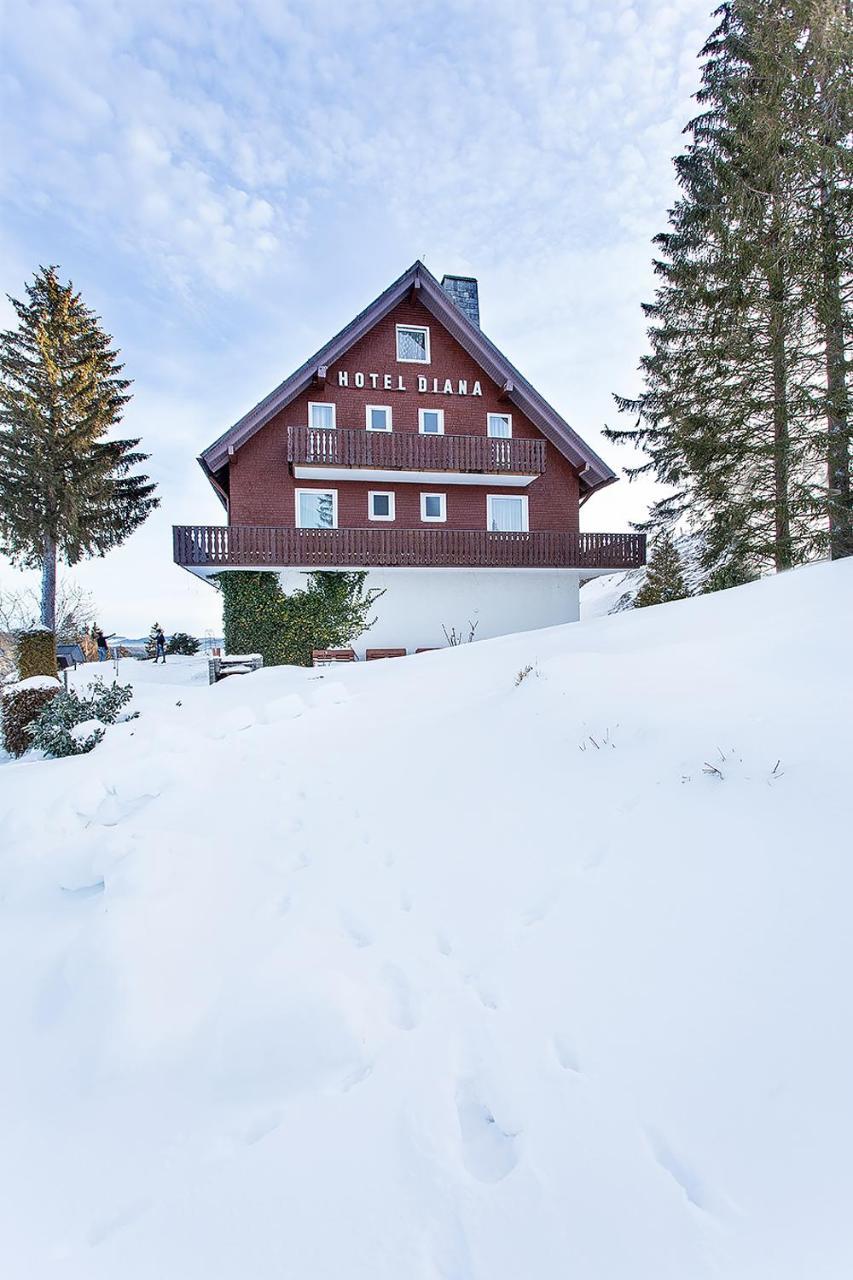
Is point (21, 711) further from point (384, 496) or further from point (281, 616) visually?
point (384, 496)

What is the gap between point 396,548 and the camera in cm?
1788

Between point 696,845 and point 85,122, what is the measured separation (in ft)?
38.3

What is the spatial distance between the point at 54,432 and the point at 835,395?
2600cm

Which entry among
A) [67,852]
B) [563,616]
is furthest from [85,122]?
[563,616]

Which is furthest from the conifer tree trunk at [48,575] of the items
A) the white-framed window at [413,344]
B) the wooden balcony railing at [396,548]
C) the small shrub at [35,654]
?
the white-framed window at [413,344]

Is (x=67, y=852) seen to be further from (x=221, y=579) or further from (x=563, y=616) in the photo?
(x=563, y=616)

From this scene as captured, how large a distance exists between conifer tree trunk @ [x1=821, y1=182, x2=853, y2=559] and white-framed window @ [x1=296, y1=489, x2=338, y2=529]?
13428 millimetres

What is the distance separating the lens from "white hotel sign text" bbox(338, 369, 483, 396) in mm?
18641

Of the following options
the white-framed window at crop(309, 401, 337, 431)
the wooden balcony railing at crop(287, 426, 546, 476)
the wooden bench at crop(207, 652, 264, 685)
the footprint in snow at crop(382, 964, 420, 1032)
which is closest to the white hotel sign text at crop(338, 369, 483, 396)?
A: the white-framed window at crop(309, 401, 337, 431)

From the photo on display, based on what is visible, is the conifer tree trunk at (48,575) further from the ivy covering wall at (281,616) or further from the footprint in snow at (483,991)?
the footprint in snow at (483,991)

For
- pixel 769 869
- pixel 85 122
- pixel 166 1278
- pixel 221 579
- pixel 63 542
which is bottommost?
pixel 166 1278

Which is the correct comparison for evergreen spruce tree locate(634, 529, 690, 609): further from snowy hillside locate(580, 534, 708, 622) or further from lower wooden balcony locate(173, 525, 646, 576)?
lower wooden balcony locate(173, 525, 646, 576)

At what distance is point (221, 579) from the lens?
1775 cm

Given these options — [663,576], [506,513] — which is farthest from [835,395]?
[506,513]
